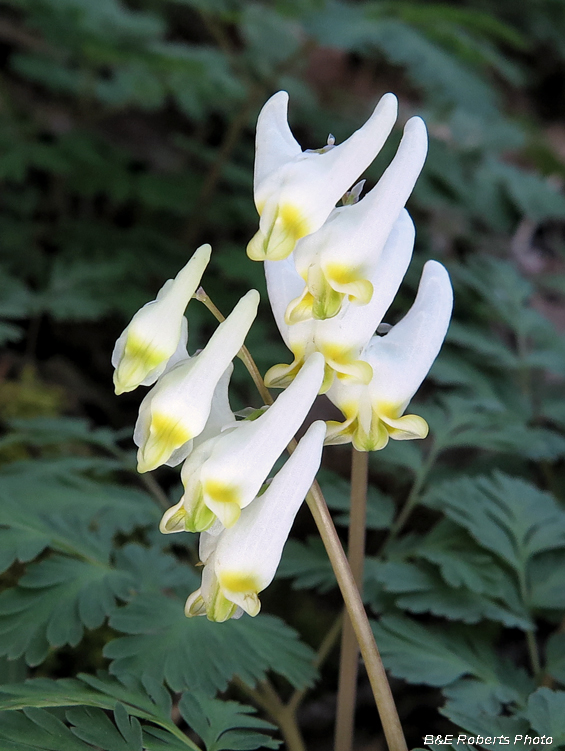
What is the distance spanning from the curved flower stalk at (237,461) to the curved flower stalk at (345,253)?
0.09 metres

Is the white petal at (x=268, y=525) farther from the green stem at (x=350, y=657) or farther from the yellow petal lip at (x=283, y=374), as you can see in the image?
the green stem at (x=350, y=657)

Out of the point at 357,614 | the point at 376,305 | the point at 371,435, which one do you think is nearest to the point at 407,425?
the point at 371,435

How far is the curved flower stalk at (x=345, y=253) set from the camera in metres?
0.97

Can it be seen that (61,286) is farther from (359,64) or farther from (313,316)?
(359,64)

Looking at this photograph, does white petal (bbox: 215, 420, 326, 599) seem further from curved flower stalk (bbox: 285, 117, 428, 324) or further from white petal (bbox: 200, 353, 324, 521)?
curved flower stalk (bbox: 285, 117, 428, 324)

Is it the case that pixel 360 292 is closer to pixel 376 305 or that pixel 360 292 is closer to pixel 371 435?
pixel 376 305

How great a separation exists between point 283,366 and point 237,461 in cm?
22

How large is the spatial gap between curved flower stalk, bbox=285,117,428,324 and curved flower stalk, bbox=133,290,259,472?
10 cm

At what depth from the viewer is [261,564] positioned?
0.97 m

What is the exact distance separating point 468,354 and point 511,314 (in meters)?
0.24

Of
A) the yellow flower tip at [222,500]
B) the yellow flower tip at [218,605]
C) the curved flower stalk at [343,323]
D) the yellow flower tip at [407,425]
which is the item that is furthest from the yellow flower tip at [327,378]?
the yellow flower tip at [218,605]

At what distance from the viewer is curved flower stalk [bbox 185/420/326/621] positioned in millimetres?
965

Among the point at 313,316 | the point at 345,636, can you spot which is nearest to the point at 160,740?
the point at 345,636

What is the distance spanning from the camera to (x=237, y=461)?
0.94 m
